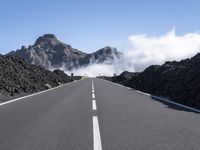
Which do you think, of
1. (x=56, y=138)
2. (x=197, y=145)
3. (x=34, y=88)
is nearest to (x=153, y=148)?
(x=197, y=145)

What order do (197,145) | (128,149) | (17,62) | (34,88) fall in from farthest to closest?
(17,62) < (34,88) < (197,145) < (128,149)

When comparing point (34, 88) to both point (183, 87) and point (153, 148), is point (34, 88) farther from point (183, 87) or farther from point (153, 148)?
point (153, 148)

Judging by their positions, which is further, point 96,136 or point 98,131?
point 98,131

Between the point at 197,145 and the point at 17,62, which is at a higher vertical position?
the point at 17,62

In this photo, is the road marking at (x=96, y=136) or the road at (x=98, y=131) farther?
the road at (x=98, y=131)

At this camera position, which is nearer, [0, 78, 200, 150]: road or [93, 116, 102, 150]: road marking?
[93, 116, 102, 150]: road marking

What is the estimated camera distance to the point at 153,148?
6.82 m

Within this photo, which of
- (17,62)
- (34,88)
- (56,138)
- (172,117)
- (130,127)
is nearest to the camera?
(56,138)

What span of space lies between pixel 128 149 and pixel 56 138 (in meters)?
1.77

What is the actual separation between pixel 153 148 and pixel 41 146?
7.07 feet

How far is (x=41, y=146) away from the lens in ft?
22.6

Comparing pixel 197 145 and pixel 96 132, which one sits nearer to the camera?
pixel 197 145

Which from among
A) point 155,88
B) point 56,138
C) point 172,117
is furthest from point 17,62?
point 56,138

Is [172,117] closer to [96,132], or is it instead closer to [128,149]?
[96,132]
